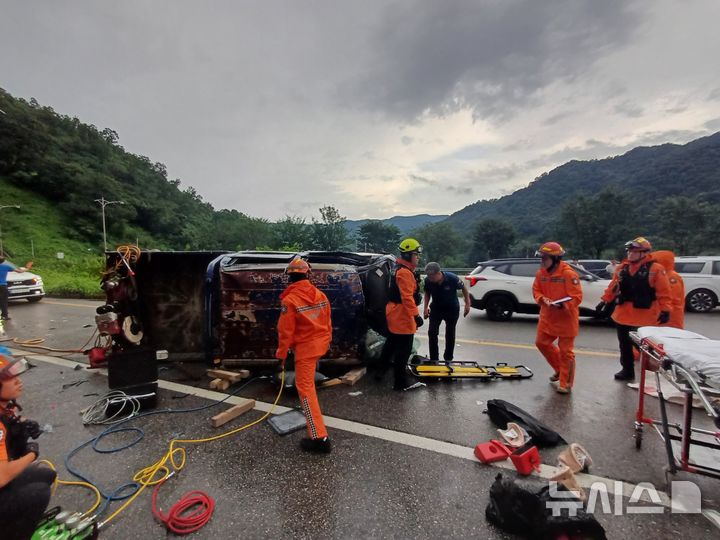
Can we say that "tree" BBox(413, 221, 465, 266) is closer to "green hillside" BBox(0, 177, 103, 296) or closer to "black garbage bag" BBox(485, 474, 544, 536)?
"green hillside" BBox(0, 177, 103, 296)

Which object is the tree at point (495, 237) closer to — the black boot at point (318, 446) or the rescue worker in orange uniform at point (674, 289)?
the rescue worker in orange uniform at point (674, 289)

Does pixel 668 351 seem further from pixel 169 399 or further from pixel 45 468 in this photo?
pixel 169 399

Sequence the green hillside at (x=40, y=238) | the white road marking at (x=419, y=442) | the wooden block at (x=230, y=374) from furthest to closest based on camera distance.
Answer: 1. the green hillside at (x=40, y=238)
2. the wooden block at (x=230, y=374)
3. the white road marking at (x=419, y=442)

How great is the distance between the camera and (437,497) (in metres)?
2.28

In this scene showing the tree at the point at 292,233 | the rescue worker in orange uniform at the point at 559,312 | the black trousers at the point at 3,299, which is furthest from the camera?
the tree at the point at 292,233

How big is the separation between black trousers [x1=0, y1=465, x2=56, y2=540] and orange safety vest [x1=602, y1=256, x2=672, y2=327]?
5.80 m

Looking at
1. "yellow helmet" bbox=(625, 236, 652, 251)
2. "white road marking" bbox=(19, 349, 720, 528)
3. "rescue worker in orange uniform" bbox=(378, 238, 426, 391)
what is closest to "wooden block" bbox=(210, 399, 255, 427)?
"white road marking" bbox=(19, 349, 720, 528)

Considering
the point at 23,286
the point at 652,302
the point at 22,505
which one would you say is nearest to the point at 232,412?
the point at 22,505

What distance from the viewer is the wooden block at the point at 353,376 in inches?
167

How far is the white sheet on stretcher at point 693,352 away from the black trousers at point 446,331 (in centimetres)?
239

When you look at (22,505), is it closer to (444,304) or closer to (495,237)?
(444,304)

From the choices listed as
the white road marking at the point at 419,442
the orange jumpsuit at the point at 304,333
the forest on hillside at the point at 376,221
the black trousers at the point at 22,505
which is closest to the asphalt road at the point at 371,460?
the white road marking at the point at 419,442

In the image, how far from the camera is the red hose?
207cm

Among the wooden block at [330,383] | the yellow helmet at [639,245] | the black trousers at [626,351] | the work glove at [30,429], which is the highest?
the yellow helmet at [639,245]
